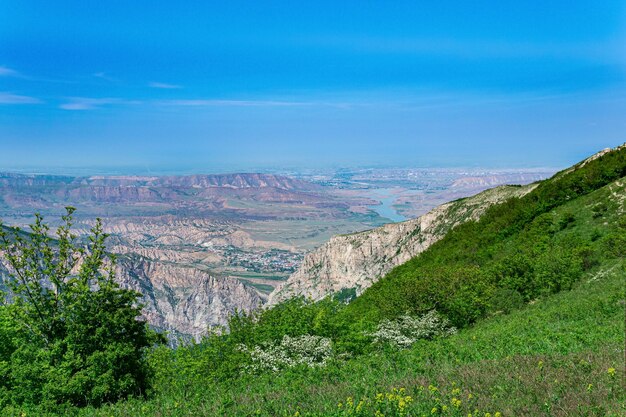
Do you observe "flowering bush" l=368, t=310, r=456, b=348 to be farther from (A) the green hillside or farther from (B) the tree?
(B) the tree

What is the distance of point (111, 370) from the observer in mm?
18766

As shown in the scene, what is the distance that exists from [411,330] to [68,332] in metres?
18.0

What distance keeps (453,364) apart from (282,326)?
51.4 ft

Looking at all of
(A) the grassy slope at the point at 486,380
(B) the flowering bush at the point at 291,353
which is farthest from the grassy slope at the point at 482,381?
(B) the flowering bush at the point at 291,353

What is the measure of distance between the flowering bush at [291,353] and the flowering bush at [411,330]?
10.7 ft

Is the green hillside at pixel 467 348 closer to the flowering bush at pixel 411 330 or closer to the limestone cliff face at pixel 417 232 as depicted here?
the flowering bush at pixel 411 330

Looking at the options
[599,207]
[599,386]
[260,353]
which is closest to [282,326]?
[260,353]

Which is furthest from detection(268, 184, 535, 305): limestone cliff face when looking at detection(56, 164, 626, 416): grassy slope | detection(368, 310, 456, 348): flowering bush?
detection(56, 164, 626, 416): grassy slope

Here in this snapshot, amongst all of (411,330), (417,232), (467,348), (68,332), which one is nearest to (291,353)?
(411,330)

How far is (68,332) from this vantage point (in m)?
19.9

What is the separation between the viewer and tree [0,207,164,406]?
719 inches

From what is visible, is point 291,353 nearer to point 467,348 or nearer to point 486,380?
point 467,348

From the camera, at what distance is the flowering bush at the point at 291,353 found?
70.2ft

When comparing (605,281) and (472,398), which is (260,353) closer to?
(472,398)
